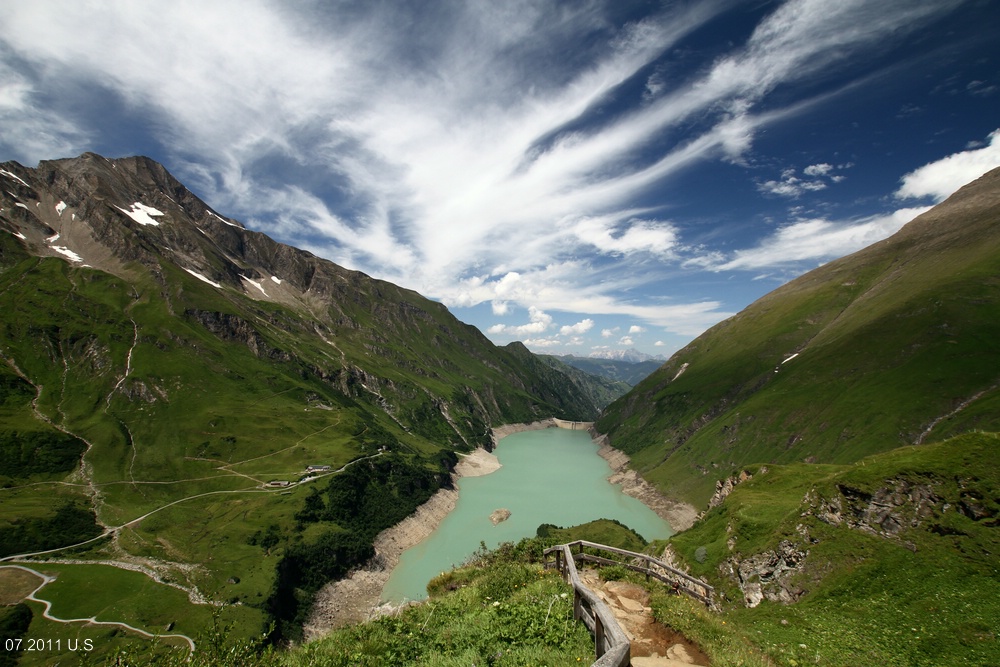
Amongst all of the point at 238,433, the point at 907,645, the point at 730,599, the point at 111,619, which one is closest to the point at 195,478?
the point at 238,433

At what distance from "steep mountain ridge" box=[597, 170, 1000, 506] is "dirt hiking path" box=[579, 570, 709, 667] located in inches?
2594

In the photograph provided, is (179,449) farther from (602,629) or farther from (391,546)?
(602,629)

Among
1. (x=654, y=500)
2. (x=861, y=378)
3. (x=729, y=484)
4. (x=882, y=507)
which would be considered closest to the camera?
(x=882, y=507)

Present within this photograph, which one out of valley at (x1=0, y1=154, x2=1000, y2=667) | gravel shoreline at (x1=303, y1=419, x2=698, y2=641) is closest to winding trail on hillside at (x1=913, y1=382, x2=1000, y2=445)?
valley at (x1=0, y1=154, x2=1000, y2=667)

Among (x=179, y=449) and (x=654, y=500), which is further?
(x=654, y=500)

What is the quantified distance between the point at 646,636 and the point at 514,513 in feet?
409

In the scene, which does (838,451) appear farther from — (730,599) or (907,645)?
(907,645)

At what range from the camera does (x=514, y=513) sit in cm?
12638

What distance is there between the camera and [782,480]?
40.3 metres

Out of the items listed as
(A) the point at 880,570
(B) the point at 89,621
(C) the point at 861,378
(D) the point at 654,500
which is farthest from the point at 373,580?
(C) the point at 861,378

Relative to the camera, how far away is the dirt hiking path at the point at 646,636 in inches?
370

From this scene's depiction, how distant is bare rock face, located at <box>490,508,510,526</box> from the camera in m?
119

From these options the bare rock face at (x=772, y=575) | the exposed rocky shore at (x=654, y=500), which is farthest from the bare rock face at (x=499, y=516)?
the bare rock face at (x=772, y=575)

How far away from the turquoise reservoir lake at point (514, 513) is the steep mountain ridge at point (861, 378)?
18.7 m
